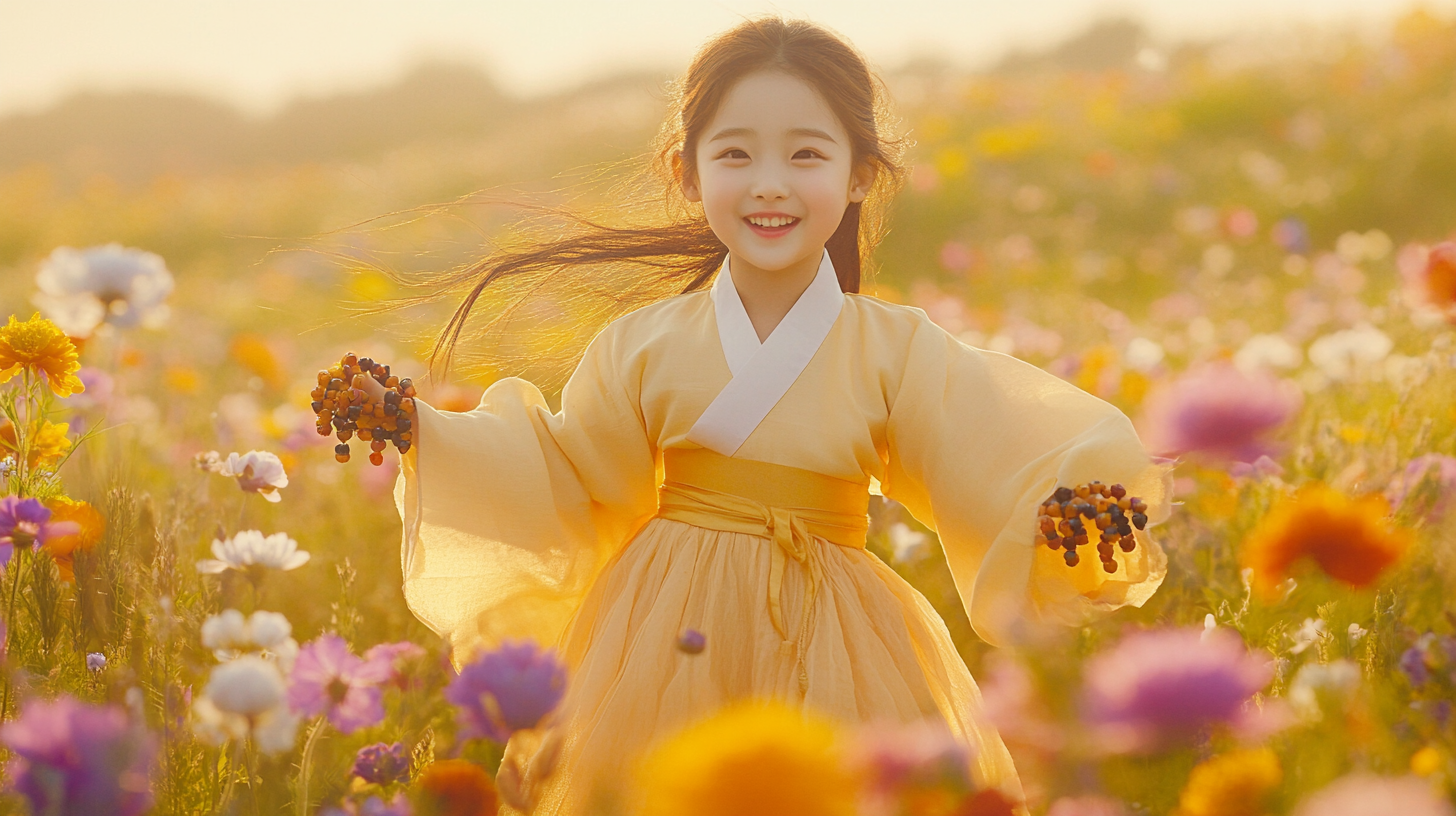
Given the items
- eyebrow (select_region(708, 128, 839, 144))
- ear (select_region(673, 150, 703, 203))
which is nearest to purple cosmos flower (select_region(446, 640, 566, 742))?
eyebrow (select_region(708, 128, 839, 144))

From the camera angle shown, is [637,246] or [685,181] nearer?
[685,181]

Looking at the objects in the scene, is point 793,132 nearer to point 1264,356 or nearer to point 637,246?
point 637,246

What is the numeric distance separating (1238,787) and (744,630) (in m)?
1.07

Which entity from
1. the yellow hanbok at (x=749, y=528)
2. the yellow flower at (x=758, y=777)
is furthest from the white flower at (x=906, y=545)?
the yellow flower at (x=758, y=777)

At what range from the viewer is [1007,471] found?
184 centimetres

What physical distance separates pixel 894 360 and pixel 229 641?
4.08 ft

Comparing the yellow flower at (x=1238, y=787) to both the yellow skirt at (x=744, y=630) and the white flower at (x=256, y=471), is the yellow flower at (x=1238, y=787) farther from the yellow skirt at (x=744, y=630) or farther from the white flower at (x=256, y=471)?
the white flower at (x=256, y=471)

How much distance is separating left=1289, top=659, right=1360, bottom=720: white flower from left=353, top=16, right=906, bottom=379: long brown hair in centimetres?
134

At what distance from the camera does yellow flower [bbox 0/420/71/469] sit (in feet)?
5.91

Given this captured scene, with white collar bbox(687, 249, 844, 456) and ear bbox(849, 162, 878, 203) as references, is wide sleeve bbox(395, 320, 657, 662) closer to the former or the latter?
white collar bbox(687, 249, 844, 456)

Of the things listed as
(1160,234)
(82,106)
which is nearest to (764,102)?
(1160,234)

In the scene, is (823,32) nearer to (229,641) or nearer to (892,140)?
(892,140)

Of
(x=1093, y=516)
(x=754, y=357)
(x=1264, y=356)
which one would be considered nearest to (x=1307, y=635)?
(x=1093, y=516)

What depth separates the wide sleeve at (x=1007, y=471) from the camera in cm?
170
